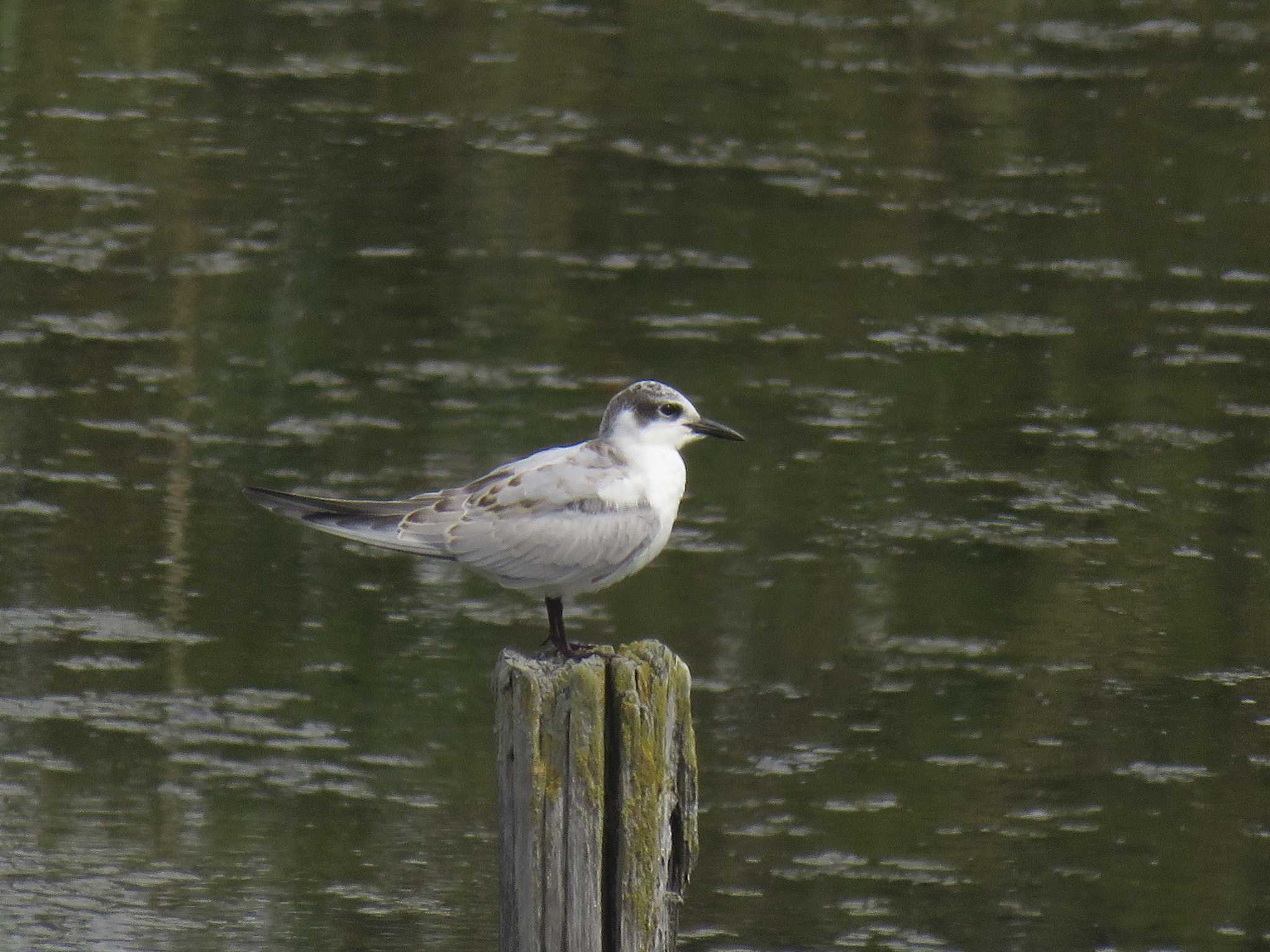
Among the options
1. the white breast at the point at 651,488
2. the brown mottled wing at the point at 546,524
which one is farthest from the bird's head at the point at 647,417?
the brown mottled wing at the point at 546,524

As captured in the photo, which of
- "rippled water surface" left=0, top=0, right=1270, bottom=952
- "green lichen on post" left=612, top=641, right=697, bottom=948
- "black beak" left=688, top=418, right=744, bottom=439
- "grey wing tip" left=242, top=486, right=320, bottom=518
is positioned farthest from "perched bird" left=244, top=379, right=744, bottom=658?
"rippled water surface" left=0, top=0, right=1270, bottom=952

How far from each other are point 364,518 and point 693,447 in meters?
6.63

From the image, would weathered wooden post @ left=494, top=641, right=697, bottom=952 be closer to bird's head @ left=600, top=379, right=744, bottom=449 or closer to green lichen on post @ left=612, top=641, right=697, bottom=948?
green lichen on post @ left=612, top=641, right=697, bottom=948

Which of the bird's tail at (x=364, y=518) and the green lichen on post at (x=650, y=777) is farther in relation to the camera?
the bird's tail at (x=364, y=518)

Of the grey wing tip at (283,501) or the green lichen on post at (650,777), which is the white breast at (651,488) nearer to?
the grey wing tip at (283,501)

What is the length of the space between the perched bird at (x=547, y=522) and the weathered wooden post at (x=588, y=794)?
121 cm

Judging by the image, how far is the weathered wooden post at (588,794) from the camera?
6.15 meters

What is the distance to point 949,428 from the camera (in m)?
14.3

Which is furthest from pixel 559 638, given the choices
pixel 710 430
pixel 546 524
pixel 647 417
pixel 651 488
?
pixel 710 430

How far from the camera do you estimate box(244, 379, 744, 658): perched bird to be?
24.8ft

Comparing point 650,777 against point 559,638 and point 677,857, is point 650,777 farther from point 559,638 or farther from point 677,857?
point 559,638

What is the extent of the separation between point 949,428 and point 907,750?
4.12m

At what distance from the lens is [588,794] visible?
617 centimetres

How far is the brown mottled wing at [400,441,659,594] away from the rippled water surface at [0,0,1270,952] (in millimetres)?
1869
